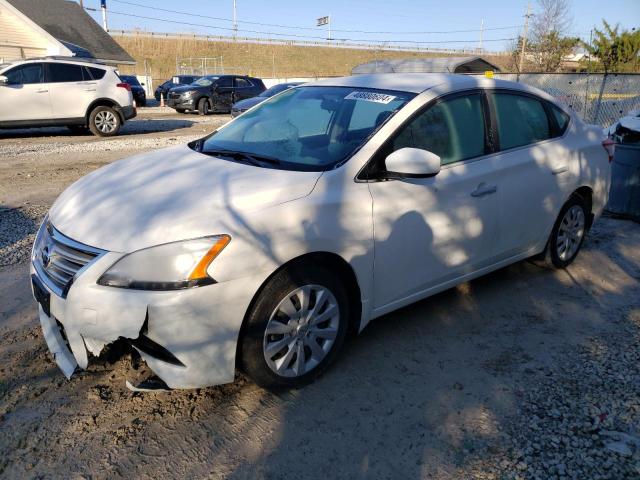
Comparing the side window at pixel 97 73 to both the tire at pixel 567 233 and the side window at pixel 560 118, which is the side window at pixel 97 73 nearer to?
the side window at pixel 560 118

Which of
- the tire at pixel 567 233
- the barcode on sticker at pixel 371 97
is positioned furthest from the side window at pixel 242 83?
the barcode on sticker at pixel 371 97

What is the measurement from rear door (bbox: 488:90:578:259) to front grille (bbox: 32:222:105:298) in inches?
108

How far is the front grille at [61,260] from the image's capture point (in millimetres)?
2656

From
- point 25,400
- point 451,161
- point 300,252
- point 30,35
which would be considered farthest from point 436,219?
point 30,35

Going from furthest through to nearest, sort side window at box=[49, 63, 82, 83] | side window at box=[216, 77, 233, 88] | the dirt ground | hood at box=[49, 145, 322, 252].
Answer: side window at box=[216, 77, 233, 88], side window at box=[49, 63, 82, 83], hood at box=[49, 145, 322, 252], the dirt ground

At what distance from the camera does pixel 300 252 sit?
2.80m

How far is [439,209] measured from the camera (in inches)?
136

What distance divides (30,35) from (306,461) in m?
32.3

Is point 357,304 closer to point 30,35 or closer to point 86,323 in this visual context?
point 86,323

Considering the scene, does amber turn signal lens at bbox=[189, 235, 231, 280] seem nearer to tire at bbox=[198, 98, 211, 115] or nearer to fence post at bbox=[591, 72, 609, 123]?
fence post at bbox=[591, 72, 609, 123]

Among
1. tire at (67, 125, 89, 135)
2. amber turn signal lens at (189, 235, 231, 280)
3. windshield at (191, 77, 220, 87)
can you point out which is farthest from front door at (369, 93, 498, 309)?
windshield at (191, 77, 220, 87)

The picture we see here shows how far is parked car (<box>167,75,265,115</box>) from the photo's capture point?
2159 cm

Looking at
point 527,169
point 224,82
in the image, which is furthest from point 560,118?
point 224,82

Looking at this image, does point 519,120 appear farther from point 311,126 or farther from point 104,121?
point 104,121
